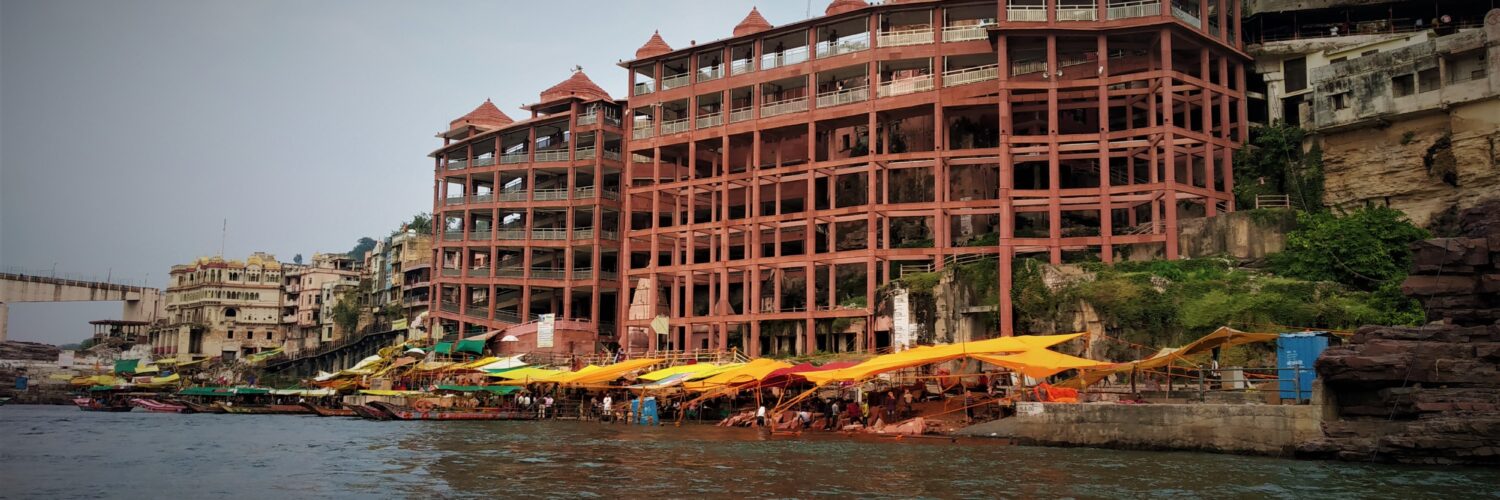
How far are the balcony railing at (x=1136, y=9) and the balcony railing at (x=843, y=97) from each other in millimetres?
→ 12598

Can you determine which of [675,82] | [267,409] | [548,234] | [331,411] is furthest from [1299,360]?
[548,234]

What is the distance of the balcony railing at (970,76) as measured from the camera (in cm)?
5694

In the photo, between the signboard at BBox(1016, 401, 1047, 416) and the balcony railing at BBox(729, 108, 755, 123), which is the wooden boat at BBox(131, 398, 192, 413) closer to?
the balcony railing at BBox(729, 108, 755, 123)

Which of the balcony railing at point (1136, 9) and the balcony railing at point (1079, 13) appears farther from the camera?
the balcony railing at point (1079, 13)

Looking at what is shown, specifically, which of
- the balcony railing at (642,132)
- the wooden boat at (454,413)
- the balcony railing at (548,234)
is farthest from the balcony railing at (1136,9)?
the balcony railing at (548,234)

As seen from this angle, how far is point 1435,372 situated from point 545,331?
52569 mm

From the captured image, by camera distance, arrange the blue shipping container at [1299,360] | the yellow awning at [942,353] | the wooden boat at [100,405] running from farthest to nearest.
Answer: the wooden boat at [100,405], the yellow awning at [942,353], the blue shipping container at [1299,360]

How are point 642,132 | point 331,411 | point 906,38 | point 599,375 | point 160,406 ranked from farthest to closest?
point 642,132, point 160,406, point 331,411, point 906,38, point 599,375

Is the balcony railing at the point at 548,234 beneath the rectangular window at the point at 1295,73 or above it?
beneath

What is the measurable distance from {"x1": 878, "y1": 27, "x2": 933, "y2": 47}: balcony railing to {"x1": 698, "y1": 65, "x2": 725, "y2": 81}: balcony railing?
11.1m

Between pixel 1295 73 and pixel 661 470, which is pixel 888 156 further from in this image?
pixel 661 470

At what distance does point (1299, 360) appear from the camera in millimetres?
30766

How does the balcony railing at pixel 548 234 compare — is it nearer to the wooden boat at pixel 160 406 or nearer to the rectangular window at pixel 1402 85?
the wooden boat at pixel 160 406

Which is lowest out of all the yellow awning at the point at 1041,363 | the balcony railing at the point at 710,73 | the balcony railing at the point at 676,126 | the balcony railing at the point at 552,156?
the yellow awning at the point at 1041,363
